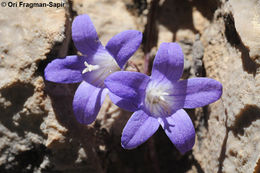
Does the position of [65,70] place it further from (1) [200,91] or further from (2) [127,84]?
(1) [200,91]

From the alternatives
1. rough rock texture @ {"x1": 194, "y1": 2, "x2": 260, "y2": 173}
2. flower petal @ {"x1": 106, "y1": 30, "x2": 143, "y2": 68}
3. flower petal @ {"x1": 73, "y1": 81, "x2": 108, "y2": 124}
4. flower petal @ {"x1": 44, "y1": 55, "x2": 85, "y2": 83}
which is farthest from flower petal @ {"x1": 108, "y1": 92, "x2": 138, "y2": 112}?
rough rock texture @ {"x1": 194, "y1": 2, "x2": 260, "y2": 173}

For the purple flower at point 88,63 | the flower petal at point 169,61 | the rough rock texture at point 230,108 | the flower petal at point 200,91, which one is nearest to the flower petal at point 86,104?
the purple flower at point 88,63

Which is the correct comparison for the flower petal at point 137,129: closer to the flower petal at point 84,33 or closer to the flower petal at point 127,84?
the flower petal at point 127,84

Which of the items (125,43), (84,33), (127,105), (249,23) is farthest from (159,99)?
(249,23)

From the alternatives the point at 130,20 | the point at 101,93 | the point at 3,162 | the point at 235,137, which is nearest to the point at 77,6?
the point at 130,20

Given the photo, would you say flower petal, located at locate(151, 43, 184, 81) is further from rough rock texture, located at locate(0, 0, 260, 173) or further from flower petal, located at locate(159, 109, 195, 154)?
rough rock texture, located at locate(0, 0, 260, 173)

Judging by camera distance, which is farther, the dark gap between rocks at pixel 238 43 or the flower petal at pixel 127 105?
the flower petal at pixel 127 105

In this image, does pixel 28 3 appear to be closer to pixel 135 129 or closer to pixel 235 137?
pixel 135 129
